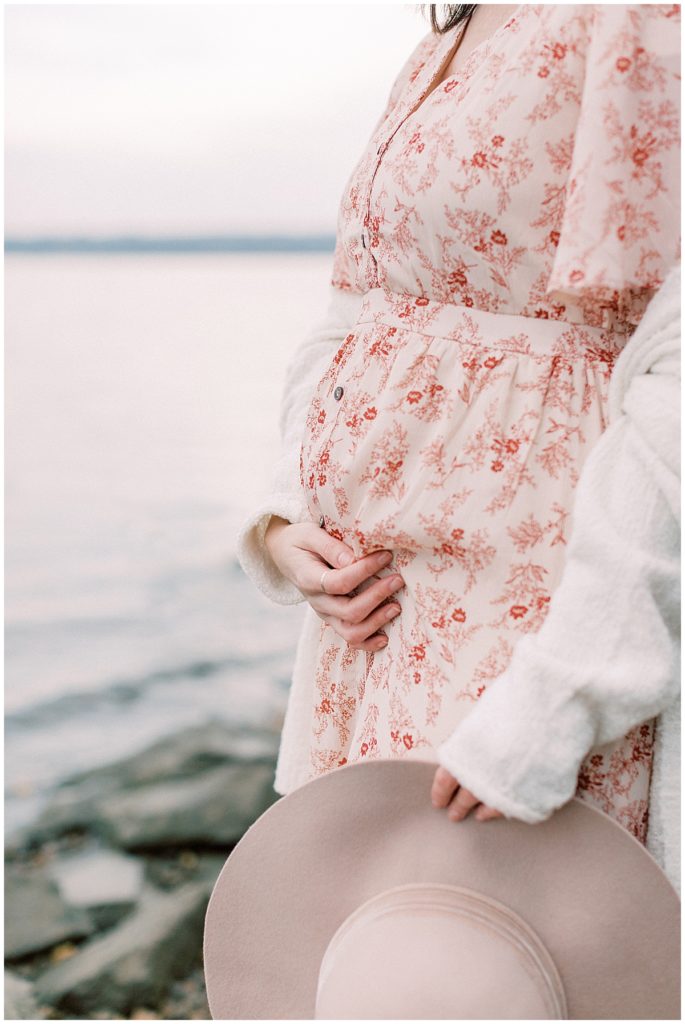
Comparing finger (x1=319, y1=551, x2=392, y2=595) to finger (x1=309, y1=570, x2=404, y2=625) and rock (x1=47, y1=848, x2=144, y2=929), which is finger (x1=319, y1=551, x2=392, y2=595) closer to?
finger (x1=309, y1=570, x2=404, y2=625)

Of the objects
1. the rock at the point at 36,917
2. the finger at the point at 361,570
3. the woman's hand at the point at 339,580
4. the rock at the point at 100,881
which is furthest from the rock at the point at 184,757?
the finger at the point at 361,570

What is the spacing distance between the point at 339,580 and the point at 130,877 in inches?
87.1

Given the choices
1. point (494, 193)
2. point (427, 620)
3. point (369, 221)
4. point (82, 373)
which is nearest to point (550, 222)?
point (494, 193)

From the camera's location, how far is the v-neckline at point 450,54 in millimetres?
998

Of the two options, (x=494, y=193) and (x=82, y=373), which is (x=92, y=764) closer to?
(x=494, y=193)

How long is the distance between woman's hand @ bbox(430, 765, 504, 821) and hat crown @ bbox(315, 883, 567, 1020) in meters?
0.07

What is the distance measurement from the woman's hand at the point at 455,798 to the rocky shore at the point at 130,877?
1847 millimetres

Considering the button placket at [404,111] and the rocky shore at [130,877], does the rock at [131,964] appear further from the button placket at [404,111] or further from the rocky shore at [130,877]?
the button placket at [404,111]

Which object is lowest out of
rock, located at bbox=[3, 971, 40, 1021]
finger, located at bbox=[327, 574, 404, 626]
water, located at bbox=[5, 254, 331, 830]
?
water, located at bbox=[5, 254, 331, 830]

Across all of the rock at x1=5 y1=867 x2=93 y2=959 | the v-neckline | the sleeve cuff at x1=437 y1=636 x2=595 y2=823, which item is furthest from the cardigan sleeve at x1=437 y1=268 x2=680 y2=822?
the rock at x1=5 y1=867 x2=93 y2=959

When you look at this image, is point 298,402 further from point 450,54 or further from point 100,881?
point 100,881

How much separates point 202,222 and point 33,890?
214 inches

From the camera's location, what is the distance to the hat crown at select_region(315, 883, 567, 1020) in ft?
2.58

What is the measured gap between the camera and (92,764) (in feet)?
12.0
